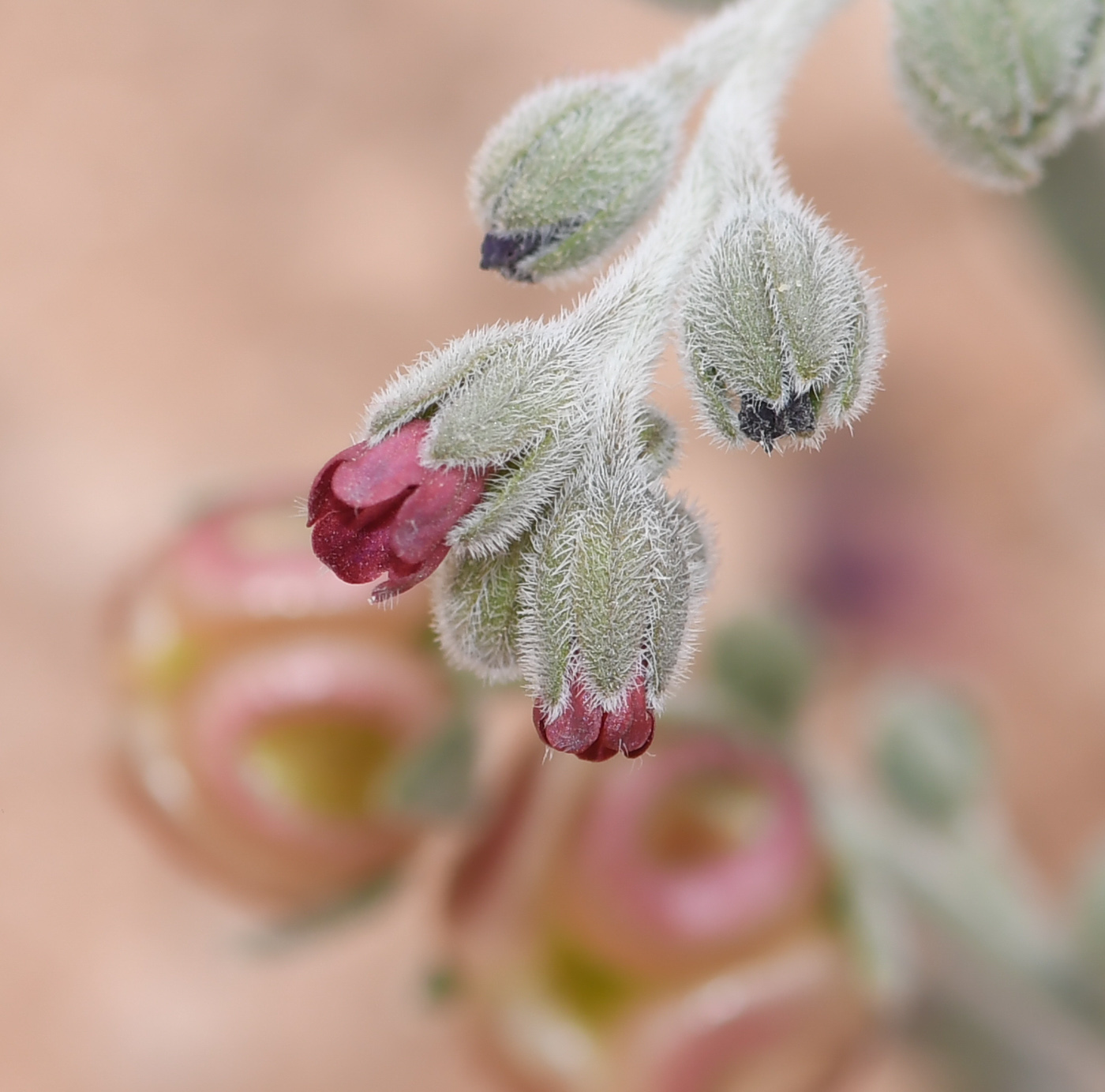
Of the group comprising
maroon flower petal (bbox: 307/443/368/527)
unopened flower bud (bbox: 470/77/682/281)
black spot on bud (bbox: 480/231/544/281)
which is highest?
unopened flower bud (bbox: 470/77/682/281)

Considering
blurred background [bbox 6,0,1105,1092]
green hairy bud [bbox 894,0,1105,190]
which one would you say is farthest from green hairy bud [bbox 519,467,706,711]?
blurred background [bbox 6,0,1105,1092]

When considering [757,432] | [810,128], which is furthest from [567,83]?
[810,128]

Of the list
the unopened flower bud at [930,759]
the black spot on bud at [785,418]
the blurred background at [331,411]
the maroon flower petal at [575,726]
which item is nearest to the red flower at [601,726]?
the maroon flower petal at [575,726]

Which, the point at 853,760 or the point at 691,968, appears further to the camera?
the point at 853,760

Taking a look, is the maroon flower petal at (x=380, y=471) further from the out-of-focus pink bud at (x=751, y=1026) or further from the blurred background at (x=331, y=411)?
the blurred background at (x=331, y=411)

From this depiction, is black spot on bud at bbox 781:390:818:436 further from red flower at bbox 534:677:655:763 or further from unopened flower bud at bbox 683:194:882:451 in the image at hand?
red flower at bbox 534:677:655:763

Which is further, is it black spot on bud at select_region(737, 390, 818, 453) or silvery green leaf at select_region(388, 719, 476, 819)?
silvery green leaf at select_region(388, 719, 476, 819)

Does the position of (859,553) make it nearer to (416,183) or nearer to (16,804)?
(416,183)

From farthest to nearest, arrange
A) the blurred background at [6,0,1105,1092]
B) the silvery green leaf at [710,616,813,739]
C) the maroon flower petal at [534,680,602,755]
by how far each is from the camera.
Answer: the blurred background at [6,0,1105,1092] → the silvery green leaf at [710,616,813,739] → the maroon flower petal at [534,680,602,755]

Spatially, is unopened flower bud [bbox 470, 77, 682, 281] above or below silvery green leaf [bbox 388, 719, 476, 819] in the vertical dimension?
above
